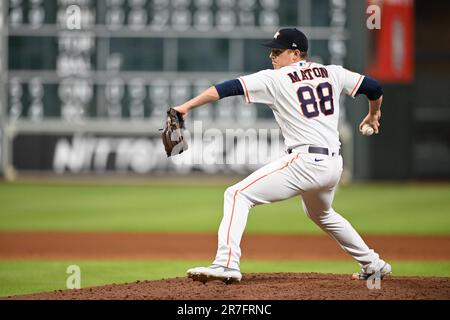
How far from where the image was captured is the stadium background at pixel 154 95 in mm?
14344

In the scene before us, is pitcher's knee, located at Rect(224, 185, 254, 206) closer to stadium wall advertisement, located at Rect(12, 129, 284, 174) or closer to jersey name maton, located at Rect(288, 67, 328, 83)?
jersey name maton, located at Rect(288, 67, 328, 83)

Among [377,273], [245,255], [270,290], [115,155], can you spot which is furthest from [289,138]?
[115,155]

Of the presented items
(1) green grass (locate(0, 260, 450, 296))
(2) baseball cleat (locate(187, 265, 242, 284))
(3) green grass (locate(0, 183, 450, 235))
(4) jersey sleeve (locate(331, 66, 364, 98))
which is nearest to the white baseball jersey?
(4) jersey sleeve (locate(331, 66, 364, 98))

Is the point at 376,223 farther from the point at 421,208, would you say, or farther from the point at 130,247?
the point at 130,247

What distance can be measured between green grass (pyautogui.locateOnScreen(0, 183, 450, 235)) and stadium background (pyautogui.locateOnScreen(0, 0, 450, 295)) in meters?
0.06

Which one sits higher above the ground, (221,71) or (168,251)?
(221,71)

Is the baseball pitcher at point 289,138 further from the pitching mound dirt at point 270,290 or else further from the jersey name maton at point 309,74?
the pitching mound dirt at point 270,290

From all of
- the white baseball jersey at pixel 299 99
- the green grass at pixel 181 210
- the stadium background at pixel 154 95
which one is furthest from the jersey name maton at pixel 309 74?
the stadium background at pixel 154 95

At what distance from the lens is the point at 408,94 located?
16625 millimetres

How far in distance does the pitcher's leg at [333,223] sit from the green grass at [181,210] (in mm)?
4610

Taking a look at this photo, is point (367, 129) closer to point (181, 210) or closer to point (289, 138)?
point (289, 138)

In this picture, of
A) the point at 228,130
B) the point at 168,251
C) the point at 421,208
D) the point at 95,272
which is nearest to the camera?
the point at 95,272


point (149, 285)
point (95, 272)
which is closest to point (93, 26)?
point (95, 272)

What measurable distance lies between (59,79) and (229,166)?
367cm
